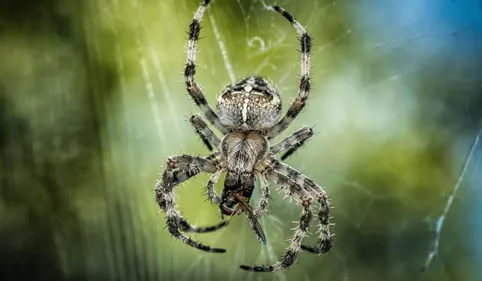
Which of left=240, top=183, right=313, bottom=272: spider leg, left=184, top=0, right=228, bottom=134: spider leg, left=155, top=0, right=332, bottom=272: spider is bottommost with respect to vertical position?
left=240, top=183, right=313, bottom=272: spider leg

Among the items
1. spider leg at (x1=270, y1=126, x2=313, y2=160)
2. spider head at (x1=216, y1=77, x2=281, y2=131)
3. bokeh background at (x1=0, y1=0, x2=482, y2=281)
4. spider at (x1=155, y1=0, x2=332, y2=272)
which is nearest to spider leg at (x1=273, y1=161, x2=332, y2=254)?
spider at (x1=155, y1=0, x2=332, y2=272)

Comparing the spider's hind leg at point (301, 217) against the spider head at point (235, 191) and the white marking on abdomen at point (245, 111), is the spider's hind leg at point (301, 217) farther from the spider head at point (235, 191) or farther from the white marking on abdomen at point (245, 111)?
the white marking on abdomen at point (245, 111)

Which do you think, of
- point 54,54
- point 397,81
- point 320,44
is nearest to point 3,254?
point 54,54

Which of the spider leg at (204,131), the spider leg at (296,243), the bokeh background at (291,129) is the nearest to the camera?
the spider leg at (296,243)

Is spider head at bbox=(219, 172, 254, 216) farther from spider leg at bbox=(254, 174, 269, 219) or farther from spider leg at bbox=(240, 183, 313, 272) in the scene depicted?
spider leg at bbox=(240, 183, 313, 272)

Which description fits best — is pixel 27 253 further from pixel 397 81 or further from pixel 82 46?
pixel 397 81

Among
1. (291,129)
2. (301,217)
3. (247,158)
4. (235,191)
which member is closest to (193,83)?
(247,158)

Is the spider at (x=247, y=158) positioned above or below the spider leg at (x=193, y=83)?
below

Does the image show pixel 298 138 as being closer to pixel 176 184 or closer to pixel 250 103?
pixel 250 103

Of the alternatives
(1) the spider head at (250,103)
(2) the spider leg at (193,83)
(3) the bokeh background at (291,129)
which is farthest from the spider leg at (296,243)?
(3) the bokeh background at (291,129)
